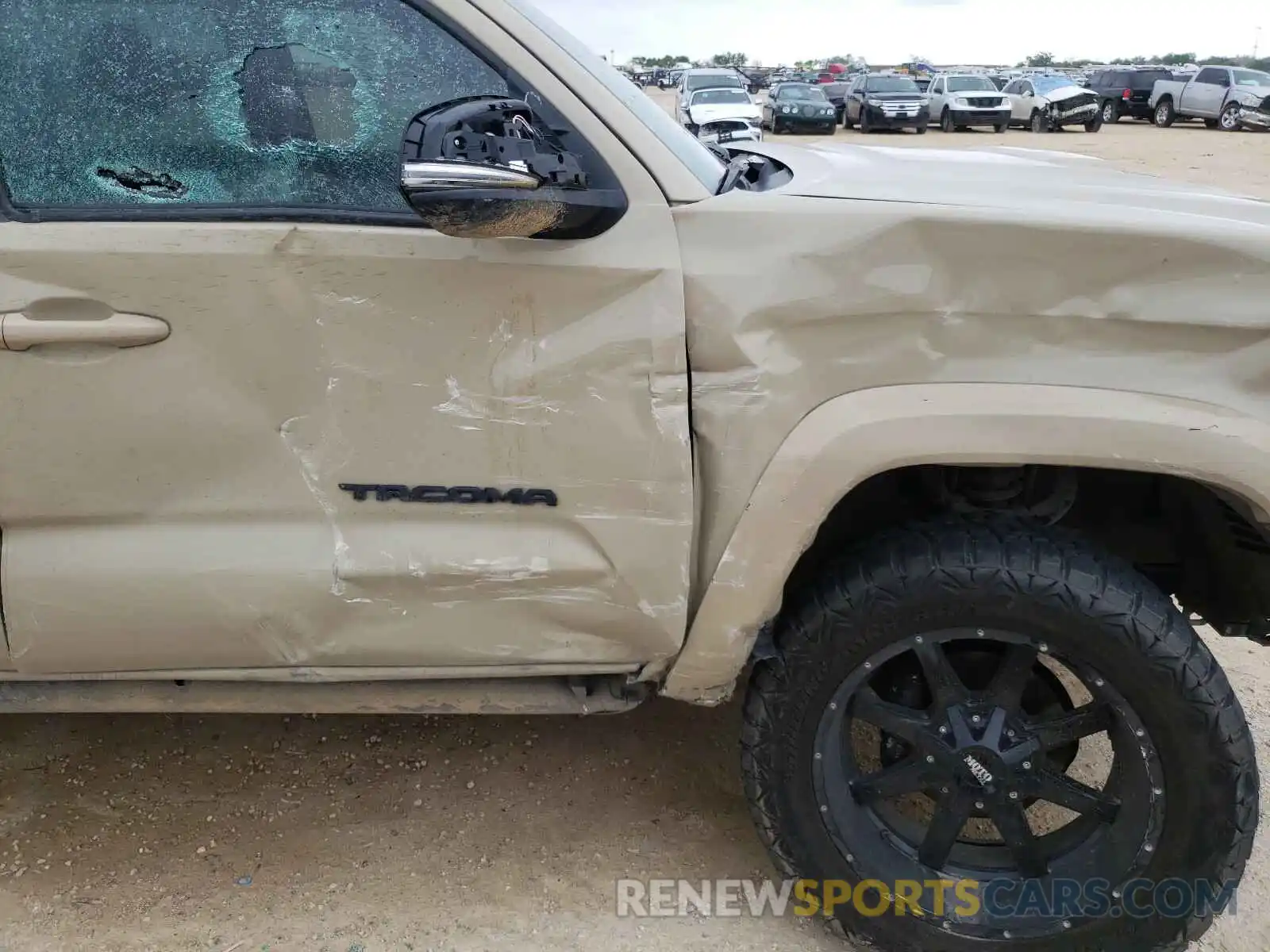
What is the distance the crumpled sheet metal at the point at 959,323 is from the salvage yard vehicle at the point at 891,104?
88.8 feet

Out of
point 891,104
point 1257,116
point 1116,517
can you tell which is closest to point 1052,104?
point 891,104

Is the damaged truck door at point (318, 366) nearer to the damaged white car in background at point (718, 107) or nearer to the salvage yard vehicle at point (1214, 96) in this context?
the damaged white car in background at point (718, 107)

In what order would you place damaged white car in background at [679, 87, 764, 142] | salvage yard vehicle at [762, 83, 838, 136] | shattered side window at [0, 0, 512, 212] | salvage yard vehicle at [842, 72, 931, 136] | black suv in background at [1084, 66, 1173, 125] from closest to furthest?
shattered side window at [0, 0, 512, 212], damaged white car in background at [679, 87, 764, 142], salvage yard vehicle at [762, 83, 838, 136], salvage yard vehicle at [842, 72, 931, 136], black suv in background at [1084, 66, 1173, 125]

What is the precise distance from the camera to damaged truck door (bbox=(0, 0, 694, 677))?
5.90 ft

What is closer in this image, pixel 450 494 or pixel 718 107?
pixel 450 494

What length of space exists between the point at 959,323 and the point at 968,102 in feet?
89.7

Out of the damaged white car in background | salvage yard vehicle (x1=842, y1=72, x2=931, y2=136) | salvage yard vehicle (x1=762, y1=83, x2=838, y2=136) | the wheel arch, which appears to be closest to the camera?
the wheel arch

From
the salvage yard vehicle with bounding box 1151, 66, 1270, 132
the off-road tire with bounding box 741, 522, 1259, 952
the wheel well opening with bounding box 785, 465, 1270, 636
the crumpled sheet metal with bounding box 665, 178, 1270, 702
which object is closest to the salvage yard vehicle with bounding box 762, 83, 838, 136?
the salvage yard vehicle with bounding box 1151, 66, 1270, 132

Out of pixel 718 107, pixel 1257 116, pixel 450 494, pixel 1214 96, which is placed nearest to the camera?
pixel 450 494

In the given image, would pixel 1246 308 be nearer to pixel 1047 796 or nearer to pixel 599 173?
pixel 1047 796

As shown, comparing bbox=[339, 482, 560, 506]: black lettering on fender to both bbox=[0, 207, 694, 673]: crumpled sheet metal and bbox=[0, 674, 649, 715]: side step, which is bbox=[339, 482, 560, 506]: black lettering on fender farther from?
bbox=[0, 674, 649, 715]: side step

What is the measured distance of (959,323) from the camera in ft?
5.92

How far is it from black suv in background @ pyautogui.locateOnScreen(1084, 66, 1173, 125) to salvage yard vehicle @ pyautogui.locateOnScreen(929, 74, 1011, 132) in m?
4.12

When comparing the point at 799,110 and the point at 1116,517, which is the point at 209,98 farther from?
the point at 799,110
